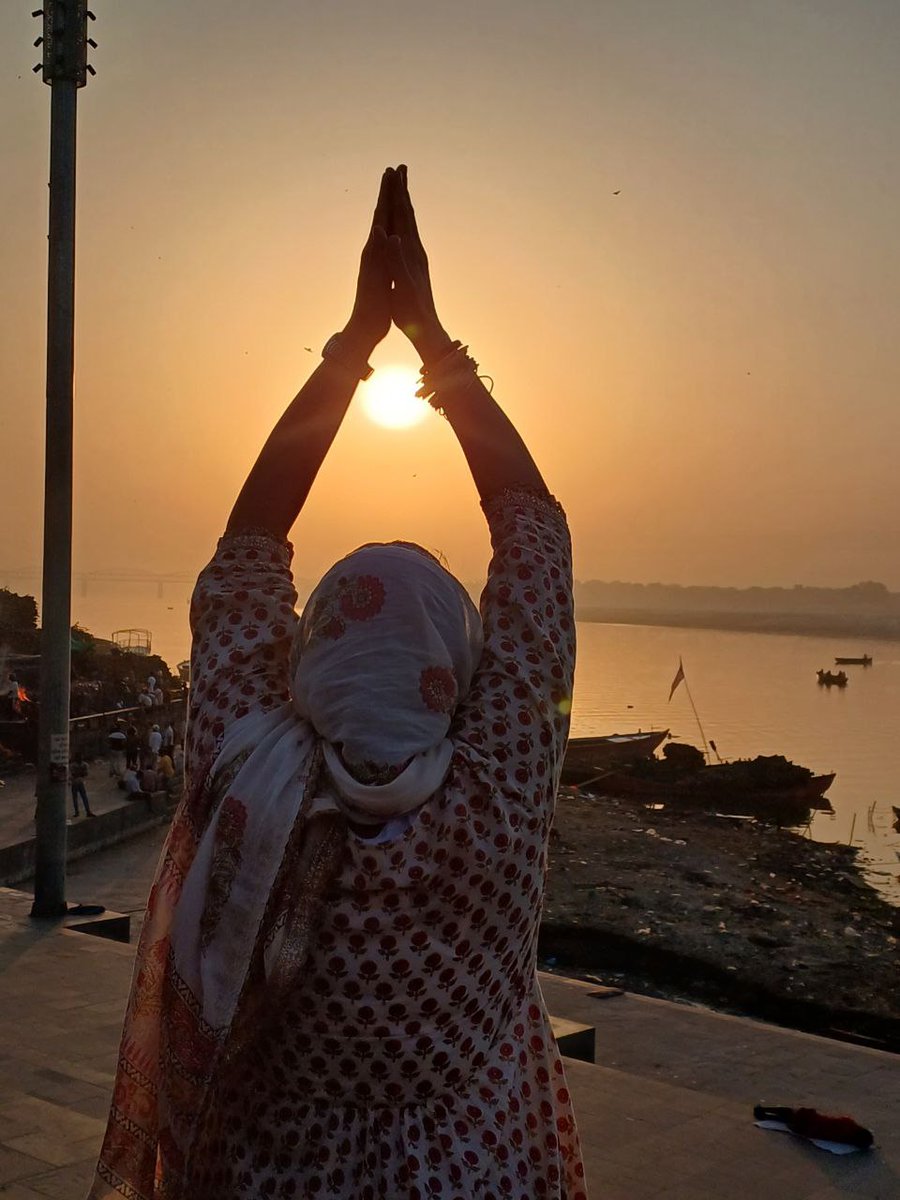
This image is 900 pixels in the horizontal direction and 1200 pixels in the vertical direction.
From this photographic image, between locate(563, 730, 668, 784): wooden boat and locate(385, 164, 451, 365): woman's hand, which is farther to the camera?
locate(563, 730, 668, 784): wooden boat

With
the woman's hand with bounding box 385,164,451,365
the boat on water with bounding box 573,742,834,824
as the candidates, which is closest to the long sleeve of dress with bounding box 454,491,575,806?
the woman's hand with bounding box 385,164,451,365

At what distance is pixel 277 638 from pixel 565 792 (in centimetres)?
3254

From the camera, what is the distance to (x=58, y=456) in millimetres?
9125

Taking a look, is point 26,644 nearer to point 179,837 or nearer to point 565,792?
point 565,792

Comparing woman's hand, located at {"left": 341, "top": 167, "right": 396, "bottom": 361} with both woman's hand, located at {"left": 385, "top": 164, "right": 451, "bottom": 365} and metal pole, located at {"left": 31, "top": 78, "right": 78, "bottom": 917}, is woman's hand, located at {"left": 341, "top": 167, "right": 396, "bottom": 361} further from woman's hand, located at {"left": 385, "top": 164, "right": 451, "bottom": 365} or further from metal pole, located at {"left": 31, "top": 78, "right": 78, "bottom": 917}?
metal pole, located at {"left": 31, "top": 78, "right": 78, "bottom": 917}

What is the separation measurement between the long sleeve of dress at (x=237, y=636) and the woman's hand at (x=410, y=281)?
0.37m

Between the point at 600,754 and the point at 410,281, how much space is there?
38.2 metres

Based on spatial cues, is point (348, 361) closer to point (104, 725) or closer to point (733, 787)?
point (104, 725)

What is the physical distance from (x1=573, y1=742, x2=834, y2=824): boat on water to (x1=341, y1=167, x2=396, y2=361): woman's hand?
110 ft

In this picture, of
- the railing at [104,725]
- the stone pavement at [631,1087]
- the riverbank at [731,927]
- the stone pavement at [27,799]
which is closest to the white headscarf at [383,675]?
the stone pavement at [631,1087]

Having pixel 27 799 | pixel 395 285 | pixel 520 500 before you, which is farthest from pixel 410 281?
pixel 27 799

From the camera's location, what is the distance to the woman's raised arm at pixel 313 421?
1.84 meters

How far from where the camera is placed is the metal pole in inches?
356

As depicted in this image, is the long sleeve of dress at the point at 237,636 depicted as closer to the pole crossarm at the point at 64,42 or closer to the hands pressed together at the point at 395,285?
the hands pressed together at the point at 395,285
